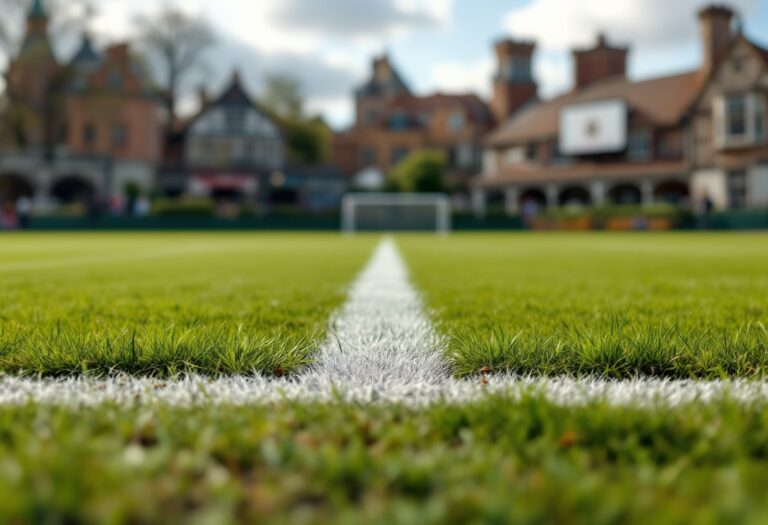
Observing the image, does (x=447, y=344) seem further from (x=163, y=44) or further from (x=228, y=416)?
(x=163, y=44)

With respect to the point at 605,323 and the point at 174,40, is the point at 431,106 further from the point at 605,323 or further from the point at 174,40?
the point at 605,323

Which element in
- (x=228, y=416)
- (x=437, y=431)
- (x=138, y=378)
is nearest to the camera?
(x=437, y=431)

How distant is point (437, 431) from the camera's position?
155cm

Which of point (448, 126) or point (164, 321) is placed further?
point (448, 126)

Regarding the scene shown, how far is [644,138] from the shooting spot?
4269 centimetres

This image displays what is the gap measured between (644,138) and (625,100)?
2985 mm

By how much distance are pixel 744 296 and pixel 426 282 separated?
9.07 feet

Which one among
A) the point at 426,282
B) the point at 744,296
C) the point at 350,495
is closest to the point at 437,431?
the point at 350,495

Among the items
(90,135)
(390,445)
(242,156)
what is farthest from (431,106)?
(390,445)

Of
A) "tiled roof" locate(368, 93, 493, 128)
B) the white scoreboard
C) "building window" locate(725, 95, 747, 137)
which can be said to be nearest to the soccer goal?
the white scoreboard

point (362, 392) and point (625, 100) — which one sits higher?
point (625, 100)

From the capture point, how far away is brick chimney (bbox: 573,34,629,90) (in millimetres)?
50031

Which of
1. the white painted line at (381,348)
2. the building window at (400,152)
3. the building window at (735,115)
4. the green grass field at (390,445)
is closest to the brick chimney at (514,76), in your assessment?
the building window at (400,152)

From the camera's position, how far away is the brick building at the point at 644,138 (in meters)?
37.4
